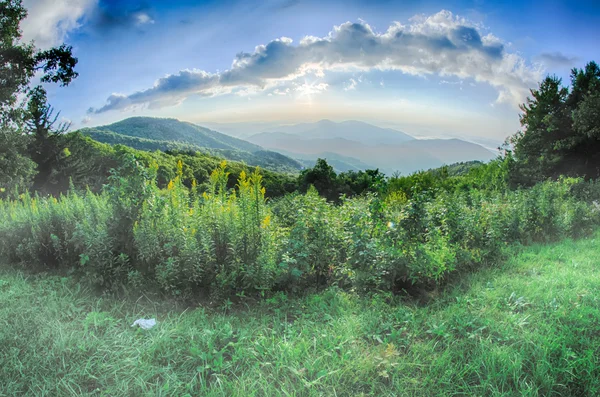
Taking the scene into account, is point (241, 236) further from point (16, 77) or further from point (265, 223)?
point (16, 77)

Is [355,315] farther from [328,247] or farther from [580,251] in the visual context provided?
[580,251]

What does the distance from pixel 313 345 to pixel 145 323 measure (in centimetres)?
149

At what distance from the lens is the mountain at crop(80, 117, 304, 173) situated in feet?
221

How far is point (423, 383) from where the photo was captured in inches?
83.2

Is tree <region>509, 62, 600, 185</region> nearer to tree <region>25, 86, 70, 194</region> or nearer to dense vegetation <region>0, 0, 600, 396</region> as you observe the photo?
dense vegetation <region>0, 0, 600, 396</region>

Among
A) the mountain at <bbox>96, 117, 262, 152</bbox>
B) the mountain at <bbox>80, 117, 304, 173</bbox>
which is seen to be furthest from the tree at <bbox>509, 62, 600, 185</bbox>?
the mountain at <bbox>96, 117, 262, 152</bbox>

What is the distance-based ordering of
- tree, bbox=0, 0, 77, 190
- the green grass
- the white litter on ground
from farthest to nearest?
tree, bbox=0, 0, 77, 190, the white litter on ground, the green grass

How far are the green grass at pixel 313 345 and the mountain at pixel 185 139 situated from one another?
6376cm

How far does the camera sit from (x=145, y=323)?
2760 mm

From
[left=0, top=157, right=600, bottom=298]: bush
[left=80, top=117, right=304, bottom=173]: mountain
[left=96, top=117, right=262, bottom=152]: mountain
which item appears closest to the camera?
[left=0, top=157, right=600, bottom=298]: bush

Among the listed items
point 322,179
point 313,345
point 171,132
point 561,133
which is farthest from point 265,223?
point 171,132

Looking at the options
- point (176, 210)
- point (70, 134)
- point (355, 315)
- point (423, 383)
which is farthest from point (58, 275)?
point (70, 134)

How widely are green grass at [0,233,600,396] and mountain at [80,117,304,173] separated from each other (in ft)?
209

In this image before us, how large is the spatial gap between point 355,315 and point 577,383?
161cm
